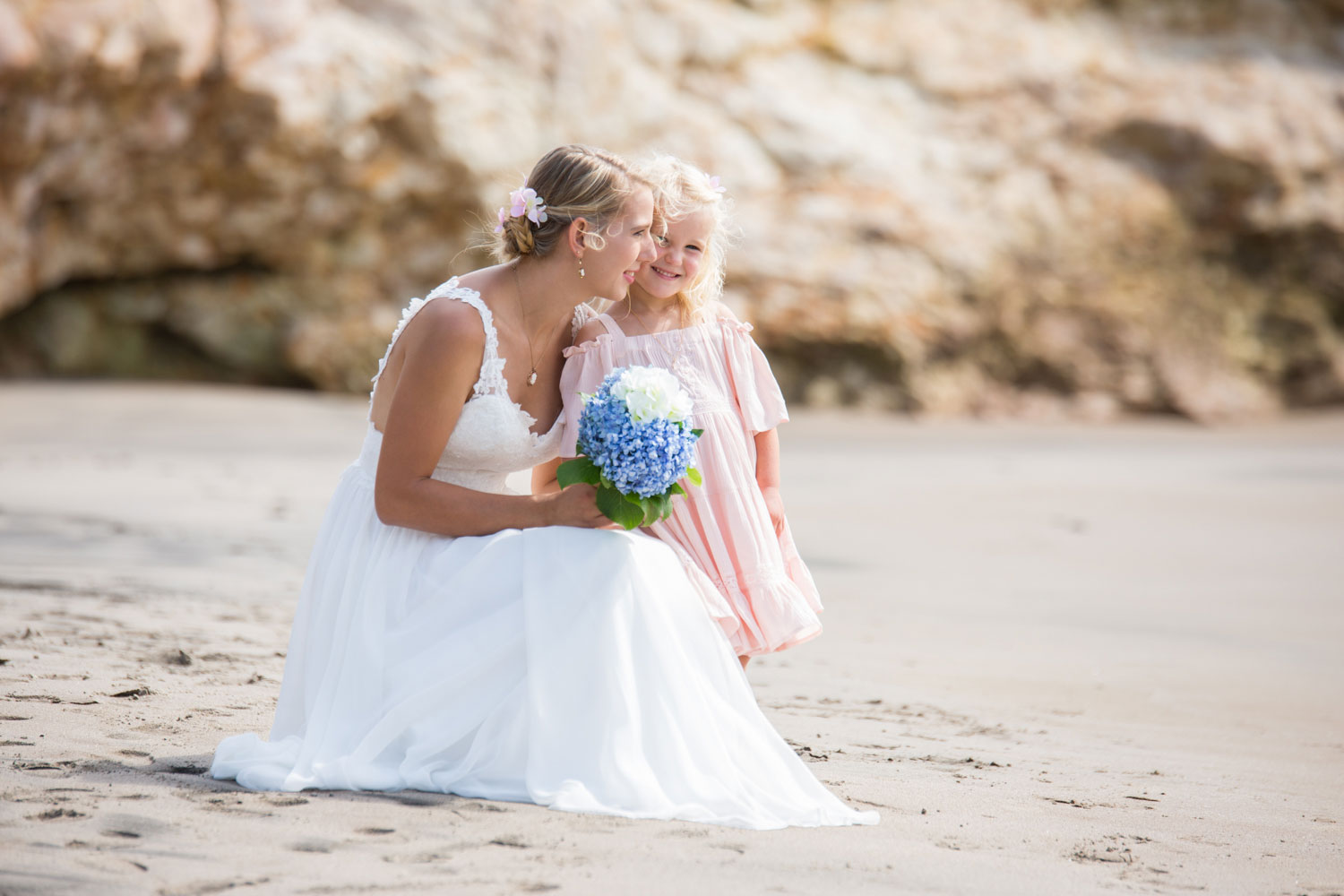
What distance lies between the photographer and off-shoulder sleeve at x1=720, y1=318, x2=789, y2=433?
12.5 ft

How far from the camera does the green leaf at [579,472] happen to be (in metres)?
3.11

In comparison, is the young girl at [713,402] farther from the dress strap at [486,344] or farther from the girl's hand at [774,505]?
the dress strap at [486,344]

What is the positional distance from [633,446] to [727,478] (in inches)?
27.2

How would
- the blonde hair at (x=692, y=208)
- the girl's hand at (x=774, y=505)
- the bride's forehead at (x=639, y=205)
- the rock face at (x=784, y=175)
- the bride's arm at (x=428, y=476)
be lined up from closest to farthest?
the bride's arm at (x=428, y=476), the bride's forehead at (x=639, y=205), the blonde hair at (x=692, y=208), the girl's hand at (x=774, y=505), the rock face at (x=784, y=175)

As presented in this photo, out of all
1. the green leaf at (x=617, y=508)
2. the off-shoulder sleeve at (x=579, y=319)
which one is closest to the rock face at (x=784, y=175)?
the off-shoulder sleeve at (x=579, y=319)

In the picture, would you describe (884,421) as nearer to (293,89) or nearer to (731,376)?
(293,89)

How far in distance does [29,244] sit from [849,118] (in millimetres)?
7403

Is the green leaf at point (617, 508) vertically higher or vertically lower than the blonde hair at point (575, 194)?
lower

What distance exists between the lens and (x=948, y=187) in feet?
43.7

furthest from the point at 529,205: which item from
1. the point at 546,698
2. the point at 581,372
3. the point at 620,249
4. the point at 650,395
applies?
the point at 546,698

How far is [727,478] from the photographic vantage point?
3.67 m

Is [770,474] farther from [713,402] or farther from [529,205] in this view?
[529,205]

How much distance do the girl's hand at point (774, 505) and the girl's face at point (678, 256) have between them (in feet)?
2.04

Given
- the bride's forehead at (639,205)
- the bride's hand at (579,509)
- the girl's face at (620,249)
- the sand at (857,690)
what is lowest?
the sand at (857,690)
